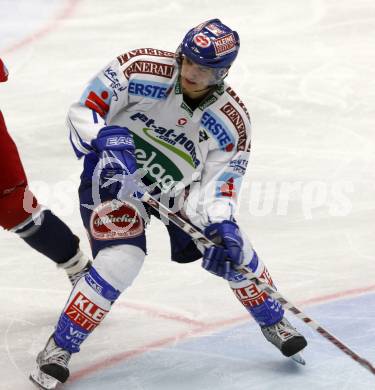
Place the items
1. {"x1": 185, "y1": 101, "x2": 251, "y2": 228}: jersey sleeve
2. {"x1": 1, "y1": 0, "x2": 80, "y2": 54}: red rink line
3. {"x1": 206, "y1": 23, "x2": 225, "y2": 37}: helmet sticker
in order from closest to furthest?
{"x1": 206, "y1": 23, "x2": 225, "y2": 37}: helmet sticker, {"x1": 185, "y1": 101, "x2": 251, "y2": 228}: jersey sleeve, {"x1": 1, "y1": 0, "x2": 80, "y2": 54}: red rink line

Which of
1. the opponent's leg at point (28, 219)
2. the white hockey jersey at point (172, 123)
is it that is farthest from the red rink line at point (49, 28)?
the white hockey jersey at point (172, 123)

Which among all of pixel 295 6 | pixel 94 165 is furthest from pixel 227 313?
pixel 295 6

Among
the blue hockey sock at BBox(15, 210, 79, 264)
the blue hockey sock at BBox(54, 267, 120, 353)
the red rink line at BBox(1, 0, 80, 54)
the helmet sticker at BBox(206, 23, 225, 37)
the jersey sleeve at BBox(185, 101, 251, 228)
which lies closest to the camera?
the blue hockey sock at BBox(54, 267, 120, 353)

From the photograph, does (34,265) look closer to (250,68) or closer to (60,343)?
(60,343)

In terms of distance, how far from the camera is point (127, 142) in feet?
11.3

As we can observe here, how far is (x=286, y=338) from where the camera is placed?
12.2 ft

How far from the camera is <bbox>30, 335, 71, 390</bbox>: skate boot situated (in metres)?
3.43

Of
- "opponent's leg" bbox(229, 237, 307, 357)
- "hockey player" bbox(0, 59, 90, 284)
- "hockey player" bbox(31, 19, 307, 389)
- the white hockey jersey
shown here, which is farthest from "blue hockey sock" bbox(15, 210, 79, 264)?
"opponent's leg" bbox(229, 237, 307, 357)

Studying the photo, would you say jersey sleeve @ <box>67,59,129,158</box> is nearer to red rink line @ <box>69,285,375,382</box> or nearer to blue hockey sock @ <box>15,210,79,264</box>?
blue hockey sock @ <box>15,210,79,264</box>

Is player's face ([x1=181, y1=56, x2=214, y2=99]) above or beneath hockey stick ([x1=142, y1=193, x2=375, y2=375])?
above

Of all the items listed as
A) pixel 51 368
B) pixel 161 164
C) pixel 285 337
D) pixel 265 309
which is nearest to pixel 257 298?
pixel 265 309

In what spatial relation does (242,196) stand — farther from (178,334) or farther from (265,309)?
(265,309)

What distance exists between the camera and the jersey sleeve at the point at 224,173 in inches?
143

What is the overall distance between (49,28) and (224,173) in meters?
4.66
